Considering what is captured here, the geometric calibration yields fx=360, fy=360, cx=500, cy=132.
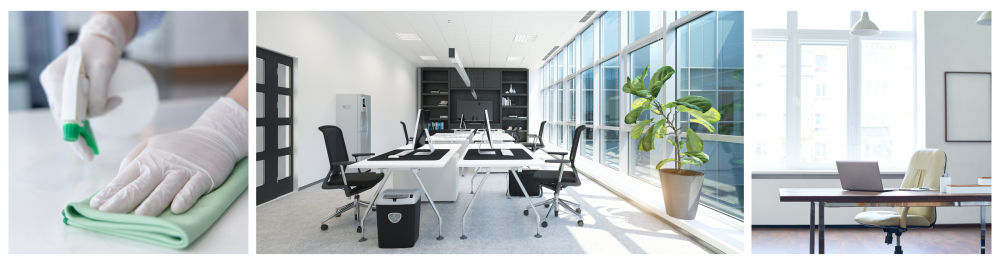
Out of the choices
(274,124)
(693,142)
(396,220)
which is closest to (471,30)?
(274,124)

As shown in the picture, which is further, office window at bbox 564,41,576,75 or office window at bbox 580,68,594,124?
office window at bbox 564,41,576,75

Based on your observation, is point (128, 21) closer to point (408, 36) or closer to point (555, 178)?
point (555, 178)

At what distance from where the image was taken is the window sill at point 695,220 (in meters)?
2.49

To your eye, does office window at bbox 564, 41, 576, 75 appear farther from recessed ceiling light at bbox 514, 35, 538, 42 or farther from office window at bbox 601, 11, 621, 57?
office window at bbox 601, 11, 621, 57

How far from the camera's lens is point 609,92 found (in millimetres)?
5809

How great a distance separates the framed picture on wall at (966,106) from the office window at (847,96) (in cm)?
28

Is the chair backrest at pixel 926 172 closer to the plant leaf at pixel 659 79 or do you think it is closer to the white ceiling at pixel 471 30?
the plant leaf at pixel 659 79

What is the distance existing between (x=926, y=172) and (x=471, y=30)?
18.3 ft

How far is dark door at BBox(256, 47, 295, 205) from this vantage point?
3.90m

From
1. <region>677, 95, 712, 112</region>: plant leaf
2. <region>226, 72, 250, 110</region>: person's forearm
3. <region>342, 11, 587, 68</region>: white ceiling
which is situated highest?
<region>342, 11, 587, 68</region>: white ceiling

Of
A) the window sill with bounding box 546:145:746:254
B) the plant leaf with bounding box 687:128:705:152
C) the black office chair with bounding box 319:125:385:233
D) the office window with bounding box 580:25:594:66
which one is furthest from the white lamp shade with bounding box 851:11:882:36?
the black office chair with bounding box 319:125:385:233

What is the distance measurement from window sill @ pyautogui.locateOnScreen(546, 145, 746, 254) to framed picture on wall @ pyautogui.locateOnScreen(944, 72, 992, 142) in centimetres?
291
